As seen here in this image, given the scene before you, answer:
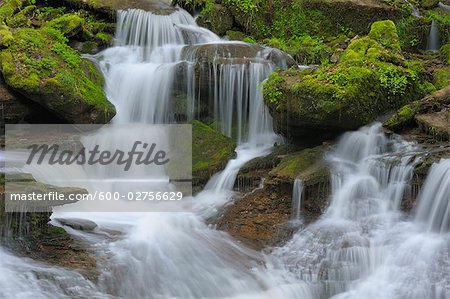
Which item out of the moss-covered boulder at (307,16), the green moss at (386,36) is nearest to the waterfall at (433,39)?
the moss-covered boulder at (307,16)

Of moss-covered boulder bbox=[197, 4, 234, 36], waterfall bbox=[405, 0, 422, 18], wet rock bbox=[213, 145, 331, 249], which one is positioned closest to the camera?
wet rock bbox=[213, 145, 331, 249]

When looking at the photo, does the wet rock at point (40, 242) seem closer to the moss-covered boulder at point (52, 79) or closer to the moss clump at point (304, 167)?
the moss clump at point (304, 167)

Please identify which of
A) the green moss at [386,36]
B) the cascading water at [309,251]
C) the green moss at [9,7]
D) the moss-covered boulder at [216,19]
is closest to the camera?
the cascading water at [309,251]

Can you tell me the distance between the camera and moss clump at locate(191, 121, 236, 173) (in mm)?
8664

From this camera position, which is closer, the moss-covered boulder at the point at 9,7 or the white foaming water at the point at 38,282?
the white foaming water at the point at 38,282

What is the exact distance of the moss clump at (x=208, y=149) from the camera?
28.4ft

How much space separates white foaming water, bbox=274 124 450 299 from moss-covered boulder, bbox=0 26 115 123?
458cm

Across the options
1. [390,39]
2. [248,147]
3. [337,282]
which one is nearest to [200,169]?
[248,147]

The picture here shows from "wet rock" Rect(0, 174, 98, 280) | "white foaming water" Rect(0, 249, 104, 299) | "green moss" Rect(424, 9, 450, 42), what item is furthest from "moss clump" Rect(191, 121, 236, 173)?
"green moss" Rect(424, 9, 450, 42)

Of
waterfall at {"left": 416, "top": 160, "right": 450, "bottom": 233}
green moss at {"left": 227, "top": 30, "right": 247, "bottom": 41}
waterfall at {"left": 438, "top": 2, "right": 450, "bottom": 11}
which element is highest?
waterfall at {"left": 438, "top": 2, "right": 450, "bottom": 11}

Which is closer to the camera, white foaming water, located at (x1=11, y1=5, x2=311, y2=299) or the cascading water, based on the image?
the cascading water

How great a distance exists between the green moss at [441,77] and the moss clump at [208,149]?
413cm

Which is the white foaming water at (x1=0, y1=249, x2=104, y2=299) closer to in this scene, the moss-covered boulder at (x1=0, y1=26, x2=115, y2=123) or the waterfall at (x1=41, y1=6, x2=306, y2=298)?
the waterfall at (x1=41, y1=6, x2=306, y2=298)

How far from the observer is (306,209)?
740 centimetres
